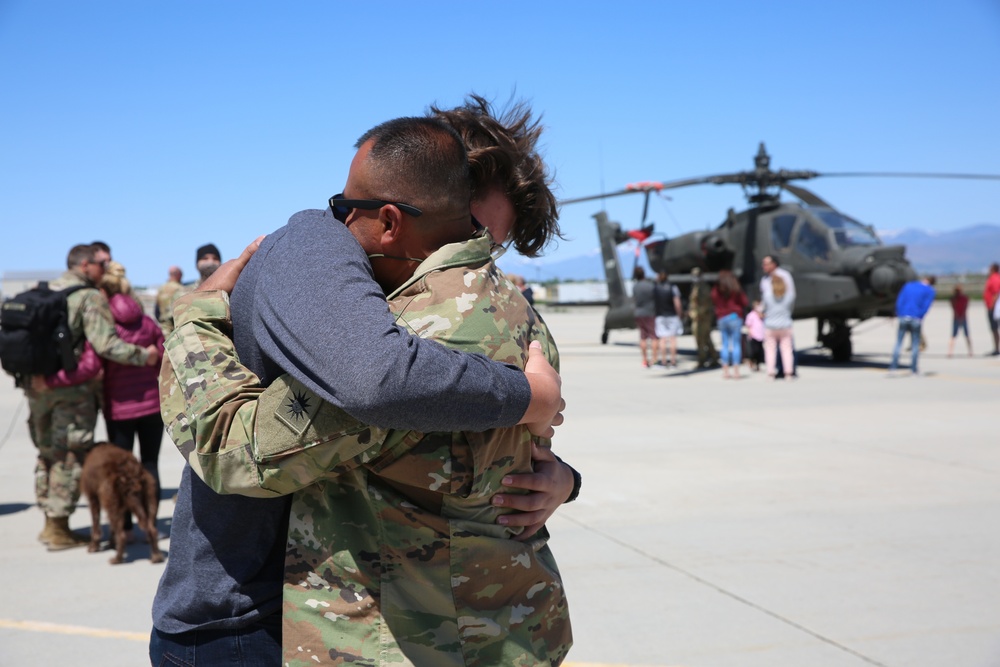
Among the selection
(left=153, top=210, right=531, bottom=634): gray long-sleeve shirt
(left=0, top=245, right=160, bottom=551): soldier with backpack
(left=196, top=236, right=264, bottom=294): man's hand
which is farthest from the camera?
(left=0, top=245, right=160, bottom=551): soldier with backpack

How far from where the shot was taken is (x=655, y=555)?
485cm

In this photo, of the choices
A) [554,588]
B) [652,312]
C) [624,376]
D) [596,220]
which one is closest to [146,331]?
[554,588]

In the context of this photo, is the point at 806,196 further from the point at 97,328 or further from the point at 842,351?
the point at 97,328

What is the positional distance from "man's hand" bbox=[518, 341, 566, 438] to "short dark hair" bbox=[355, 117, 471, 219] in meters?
0.29

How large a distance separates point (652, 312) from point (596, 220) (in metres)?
6.53

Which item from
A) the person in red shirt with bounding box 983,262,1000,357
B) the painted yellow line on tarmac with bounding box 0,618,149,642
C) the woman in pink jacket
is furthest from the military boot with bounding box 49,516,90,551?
the person in red shirt with bounding box 983,262,1000,357

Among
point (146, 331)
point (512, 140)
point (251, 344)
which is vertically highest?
point (512, 140)

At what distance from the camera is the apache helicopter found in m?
13.9

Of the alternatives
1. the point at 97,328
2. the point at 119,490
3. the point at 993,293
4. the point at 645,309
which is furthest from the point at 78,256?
the point at 993,293

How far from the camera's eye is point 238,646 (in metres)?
1.52

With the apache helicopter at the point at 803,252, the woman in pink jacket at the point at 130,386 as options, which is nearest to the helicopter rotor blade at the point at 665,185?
the apache helicopter at the point at 803,252

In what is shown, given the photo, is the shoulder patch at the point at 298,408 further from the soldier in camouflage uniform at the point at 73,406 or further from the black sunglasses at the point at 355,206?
the soldier in camouflage uniform at the point at 73,406

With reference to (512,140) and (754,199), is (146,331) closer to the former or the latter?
(512,140)

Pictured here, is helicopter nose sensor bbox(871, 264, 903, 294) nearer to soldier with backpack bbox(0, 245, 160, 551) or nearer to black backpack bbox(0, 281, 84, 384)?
soldier with backpack bbox(0, 245, 160, 551)
